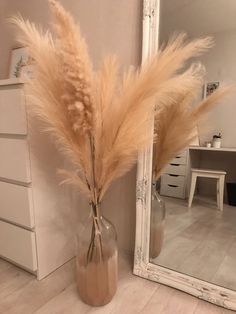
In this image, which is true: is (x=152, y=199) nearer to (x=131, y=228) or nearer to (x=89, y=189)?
(x=131, y=228)

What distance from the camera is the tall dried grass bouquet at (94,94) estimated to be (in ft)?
2.53

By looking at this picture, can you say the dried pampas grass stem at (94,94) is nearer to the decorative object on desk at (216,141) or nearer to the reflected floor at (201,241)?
the decorative object on desk at (216,141)

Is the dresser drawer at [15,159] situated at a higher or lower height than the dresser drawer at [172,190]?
higher

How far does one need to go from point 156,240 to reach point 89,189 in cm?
55

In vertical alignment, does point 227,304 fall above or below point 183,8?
below

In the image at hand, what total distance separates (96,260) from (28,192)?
45cm

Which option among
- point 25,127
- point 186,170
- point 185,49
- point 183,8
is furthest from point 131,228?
point 183,8

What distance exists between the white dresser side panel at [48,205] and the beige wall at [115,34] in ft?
0.52

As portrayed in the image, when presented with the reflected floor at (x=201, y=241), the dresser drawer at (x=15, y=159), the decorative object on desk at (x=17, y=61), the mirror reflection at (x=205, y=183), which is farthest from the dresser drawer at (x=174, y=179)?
the decorative object on desk at (x=17, y=61)

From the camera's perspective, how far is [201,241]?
4.19 feet

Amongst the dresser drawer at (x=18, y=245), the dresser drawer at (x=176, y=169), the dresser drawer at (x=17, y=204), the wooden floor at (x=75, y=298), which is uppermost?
the dresser drawer at (x=176, y=169)

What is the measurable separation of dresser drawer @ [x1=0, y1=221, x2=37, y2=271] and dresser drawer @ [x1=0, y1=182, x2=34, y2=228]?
2.0 inches

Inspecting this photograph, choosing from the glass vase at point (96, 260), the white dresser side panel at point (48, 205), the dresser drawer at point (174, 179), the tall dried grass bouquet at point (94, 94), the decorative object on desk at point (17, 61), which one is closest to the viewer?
the tall dried grass bouquet at point (94, 94)

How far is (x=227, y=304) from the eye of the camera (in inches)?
42.3
